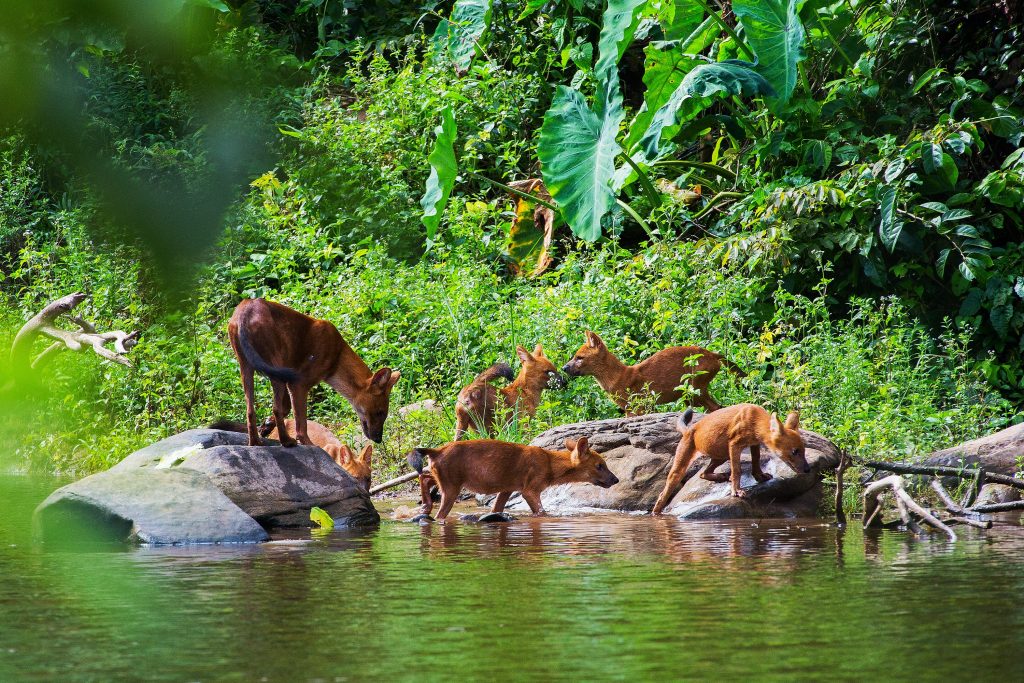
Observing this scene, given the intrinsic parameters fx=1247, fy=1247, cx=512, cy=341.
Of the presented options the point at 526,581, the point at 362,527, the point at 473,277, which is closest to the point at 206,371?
the point at 473,277

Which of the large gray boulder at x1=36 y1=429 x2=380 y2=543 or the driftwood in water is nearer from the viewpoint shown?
the driftwood in water

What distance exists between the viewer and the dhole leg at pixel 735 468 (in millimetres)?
8938

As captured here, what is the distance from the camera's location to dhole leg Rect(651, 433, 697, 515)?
30.1ft

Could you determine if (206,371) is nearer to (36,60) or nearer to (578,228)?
(578,228)

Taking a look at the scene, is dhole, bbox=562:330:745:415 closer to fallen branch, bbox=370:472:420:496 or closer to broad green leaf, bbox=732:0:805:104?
fallen branch, bbox=370:472:420:496

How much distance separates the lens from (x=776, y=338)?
1406 cm

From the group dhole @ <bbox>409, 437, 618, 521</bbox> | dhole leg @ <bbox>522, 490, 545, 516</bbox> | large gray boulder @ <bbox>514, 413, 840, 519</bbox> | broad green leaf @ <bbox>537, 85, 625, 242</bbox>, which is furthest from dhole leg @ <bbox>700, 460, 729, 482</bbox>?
broad green leaf @ <bbox>537, 85, 625, 242</bbox>

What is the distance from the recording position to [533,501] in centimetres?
949

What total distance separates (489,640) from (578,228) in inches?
384

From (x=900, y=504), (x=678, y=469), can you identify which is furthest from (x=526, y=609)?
(x=678, y=469)

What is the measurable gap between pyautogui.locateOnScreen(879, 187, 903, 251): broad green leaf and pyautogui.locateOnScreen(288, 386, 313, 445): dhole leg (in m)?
6.61

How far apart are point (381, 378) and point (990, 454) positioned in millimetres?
4631

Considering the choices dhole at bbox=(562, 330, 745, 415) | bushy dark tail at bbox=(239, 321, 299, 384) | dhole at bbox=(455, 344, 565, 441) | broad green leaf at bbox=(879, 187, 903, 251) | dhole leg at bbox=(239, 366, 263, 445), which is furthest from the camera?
broad green leaf at bbox=(879, 187, 903, 251)

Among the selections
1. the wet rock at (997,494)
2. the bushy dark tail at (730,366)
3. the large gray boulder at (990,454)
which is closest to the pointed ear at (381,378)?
the bushy dark tail at (730,366)
